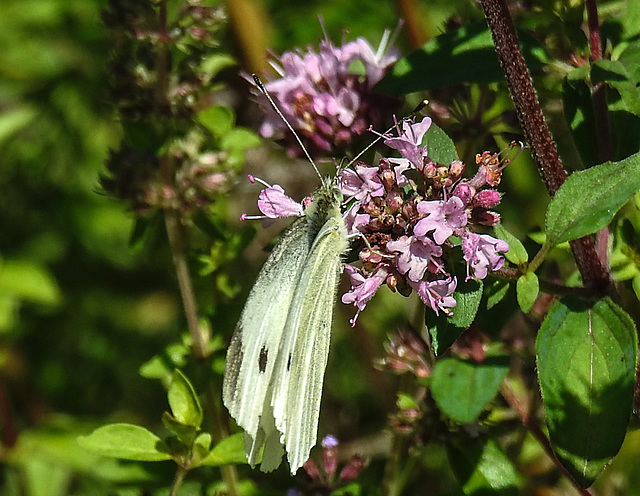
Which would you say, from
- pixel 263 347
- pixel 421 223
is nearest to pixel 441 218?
pixel 421 223

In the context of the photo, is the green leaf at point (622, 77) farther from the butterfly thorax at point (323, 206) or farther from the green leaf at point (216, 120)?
the green leaf at point (216, 120)

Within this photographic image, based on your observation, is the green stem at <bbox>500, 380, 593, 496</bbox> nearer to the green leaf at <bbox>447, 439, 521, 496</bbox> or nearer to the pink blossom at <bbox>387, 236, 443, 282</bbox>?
the green leaf at <bbox>447, 439, 521, 496</bbox>

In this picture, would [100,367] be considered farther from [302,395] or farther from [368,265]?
[368,265]

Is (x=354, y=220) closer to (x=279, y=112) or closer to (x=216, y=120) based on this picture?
(x=279, y=112)

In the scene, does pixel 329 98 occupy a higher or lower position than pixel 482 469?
higher

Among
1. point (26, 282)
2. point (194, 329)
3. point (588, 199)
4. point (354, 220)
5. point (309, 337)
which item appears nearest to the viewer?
point (588, 199)

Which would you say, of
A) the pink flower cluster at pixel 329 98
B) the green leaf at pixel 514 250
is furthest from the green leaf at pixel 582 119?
the pink flower cluster at pixel 329 98
